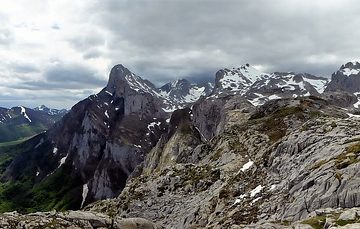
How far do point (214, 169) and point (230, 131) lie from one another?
1559 inches

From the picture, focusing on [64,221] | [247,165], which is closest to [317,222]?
[64,221]

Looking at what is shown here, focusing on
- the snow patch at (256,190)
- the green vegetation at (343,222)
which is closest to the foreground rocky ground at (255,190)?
the green vegetation at (343,222)

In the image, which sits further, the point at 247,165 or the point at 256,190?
the point at 247,165

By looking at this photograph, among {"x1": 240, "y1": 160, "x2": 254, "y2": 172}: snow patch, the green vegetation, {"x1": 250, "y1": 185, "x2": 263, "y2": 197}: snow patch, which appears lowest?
{"x1": 250, "y1": 185, "x2": 263, "y2": 197}: snow patch

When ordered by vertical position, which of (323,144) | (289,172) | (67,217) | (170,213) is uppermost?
(323,144)

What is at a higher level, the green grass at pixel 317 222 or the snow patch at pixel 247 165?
the green grass at pixel 317 222

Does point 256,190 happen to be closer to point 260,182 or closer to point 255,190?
point 255,190

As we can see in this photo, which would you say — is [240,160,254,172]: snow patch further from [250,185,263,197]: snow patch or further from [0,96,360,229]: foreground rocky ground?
[250,185,263,197]: snow patch

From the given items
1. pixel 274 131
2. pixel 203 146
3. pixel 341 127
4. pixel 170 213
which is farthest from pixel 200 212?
pixel 203 146

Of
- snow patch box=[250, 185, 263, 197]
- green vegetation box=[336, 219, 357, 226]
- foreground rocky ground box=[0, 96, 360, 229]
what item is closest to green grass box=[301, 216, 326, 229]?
foreground rocky ground box=[0, 96, 360, 229]

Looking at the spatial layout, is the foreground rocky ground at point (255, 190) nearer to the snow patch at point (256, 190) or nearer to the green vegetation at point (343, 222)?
the green vegetation at point (343, 222)

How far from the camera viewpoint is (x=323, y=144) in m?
62.0

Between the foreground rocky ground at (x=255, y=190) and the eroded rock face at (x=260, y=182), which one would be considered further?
the eroded rock face at (x=260, y=182)

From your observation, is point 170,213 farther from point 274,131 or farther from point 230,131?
point 230,131
